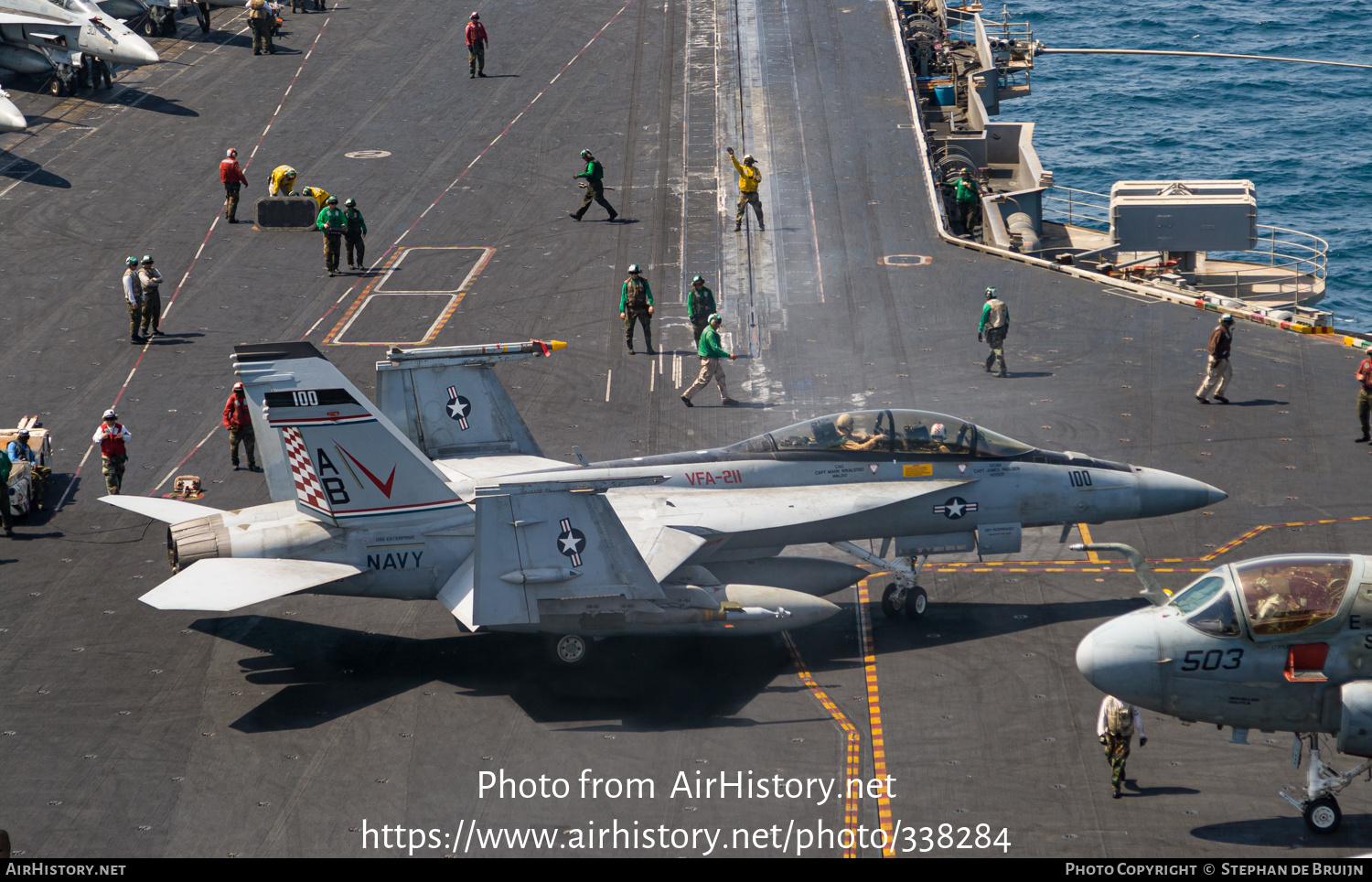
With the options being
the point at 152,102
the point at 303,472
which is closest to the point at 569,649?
the point at 303,472

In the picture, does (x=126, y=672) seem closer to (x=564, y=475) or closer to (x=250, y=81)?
(x=564, y=475)

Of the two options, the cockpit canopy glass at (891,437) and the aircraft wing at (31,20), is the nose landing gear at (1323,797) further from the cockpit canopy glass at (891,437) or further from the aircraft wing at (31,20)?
the aircraft wing at (31,20)

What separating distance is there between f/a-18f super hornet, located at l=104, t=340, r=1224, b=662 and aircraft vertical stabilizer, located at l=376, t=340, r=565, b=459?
0.88 metres

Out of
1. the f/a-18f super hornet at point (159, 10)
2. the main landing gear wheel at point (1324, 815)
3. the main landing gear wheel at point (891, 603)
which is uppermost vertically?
the f/a-18f super hornet at point (159, 10)

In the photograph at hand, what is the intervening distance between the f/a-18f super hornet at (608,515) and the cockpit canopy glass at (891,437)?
31mm

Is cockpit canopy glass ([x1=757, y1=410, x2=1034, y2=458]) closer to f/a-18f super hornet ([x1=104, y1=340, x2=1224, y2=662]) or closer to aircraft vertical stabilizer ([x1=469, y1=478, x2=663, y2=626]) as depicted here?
f/a-18f super hornet ([x1=104, y1=340, x2=1224, y2=662])

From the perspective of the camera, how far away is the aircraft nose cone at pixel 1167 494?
22234 mm

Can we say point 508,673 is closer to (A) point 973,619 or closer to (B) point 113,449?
(A) point 973,619

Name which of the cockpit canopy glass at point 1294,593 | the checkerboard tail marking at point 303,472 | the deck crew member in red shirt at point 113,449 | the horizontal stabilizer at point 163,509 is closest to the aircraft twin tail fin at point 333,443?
the checkerboard tail marking at point 303,472

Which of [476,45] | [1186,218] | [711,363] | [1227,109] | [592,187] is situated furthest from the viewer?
[1227,109]

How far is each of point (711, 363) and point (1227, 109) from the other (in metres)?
56.8

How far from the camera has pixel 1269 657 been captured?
16.0 m

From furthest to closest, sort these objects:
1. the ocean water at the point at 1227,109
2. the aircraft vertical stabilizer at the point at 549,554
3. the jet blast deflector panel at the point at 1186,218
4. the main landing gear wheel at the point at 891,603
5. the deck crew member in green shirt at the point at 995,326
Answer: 1. the ocean water at the point at 1227,109
2. the jet blast deflector panel at the point at 1186,218
3. the deck crew member in green shirt at the point at 995,326
4. the main landing gear wheel at the point at 891,603
5. the aircraft vertical stabilizer at the point at 549,554

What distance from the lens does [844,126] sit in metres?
46.3
